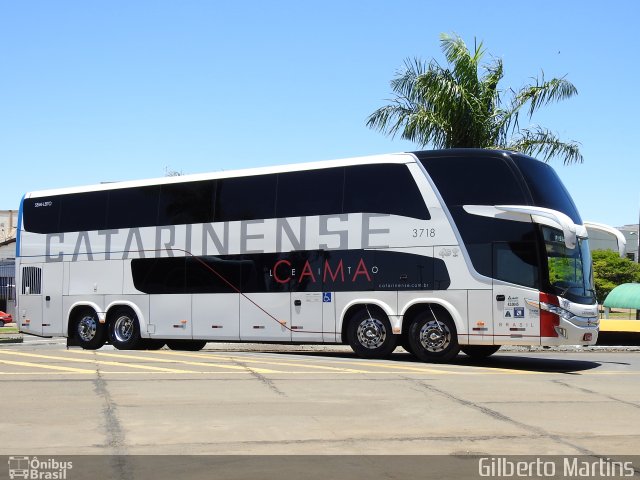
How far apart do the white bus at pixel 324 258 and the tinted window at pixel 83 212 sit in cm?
4

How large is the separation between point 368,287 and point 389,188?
2074 millimetres

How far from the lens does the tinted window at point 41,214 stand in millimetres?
24344

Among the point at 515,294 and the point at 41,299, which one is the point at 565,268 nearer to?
the point at 515,294

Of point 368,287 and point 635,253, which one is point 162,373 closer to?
point 368,287

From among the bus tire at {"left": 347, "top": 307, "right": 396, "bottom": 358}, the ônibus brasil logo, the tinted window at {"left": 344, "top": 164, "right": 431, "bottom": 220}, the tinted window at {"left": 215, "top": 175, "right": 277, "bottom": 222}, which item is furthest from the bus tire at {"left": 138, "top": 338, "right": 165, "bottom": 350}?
the ônibus brasil logo

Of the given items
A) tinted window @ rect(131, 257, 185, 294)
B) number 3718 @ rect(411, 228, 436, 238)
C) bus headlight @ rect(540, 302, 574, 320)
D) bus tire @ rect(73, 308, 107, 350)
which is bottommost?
bus tire @ rect(73, 308, 107, 350)

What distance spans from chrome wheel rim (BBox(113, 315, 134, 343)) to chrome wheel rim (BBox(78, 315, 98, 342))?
1.97ft

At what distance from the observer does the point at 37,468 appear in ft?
24.7

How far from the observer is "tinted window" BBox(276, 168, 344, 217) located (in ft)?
64.6

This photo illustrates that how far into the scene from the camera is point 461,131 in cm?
2934

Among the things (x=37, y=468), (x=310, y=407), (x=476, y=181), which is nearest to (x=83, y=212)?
(x=476, y=181)

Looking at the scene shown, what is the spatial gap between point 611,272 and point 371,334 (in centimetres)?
7007

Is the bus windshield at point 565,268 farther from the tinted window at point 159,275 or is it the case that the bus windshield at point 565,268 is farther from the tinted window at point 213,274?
the tinted window at point 159,275

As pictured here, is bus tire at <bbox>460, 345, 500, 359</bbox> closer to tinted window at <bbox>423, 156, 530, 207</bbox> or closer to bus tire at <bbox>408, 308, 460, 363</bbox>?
bus tire at <bbox>408, 308, 460, 363</bbox>
